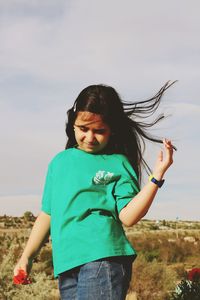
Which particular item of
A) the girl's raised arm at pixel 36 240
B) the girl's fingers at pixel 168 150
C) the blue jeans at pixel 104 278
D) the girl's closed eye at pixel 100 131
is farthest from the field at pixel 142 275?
the girl's fingers at pixel 168 150

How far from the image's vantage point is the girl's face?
11.8 ft

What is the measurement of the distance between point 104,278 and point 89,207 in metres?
0.40

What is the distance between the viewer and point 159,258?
909 inches

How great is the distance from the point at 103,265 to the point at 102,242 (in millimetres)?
127

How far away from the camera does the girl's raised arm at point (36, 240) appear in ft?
12.4

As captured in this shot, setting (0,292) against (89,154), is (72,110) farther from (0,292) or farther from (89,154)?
(0,292)

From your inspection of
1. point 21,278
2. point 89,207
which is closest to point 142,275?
point 21,278

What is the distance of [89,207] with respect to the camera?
3406 mm

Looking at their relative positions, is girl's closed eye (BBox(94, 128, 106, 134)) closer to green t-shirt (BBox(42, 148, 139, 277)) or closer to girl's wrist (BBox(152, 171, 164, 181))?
green t-shirt (BBox(42, 148, 139, 277))

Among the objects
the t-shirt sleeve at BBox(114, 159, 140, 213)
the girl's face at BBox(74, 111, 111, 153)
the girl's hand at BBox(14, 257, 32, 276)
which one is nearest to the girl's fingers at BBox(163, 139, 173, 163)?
the t-shirt sleeve at BBox(114, 159, 140, 213)

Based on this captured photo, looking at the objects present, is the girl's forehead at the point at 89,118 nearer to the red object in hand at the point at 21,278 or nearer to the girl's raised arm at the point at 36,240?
the girl's raised arm at the point at 36,240

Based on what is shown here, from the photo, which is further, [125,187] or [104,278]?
[125,187]

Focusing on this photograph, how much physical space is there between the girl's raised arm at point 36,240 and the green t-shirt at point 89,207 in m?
0.18

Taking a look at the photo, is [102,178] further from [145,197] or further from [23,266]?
[23,266]
